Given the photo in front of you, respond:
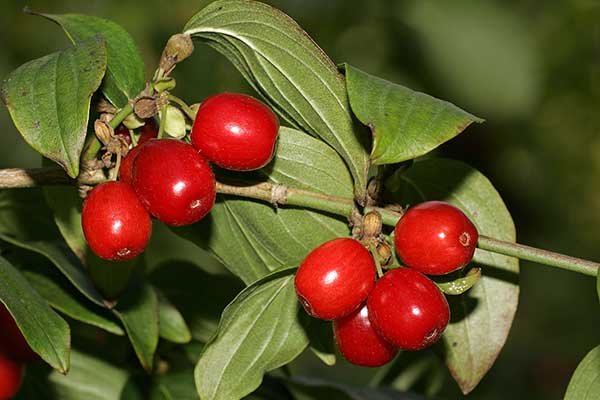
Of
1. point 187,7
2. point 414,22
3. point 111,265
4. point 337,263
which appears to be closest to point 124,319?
point 111,265

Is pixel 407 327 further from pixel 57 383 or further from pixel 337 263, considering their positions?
pixel 57 383

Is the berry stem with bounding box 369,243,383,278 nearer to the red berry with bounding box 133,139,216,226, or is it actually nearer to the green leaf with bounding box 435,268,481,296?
the green leaf with bounding box 435,268,481,296

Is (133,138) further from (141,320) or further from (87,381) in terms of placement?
(87,381)

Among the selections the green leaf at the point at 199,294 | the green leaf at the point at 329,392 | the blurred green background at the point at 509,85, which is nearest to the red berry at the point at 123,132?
the green leaf at the point at 199,294

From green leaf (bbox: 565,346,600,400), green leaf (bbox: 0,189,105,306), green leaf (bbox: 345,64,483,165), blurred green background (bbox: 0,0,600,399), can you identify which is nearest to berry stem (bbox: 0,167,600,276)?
green leaf (bbox: 565,346,600,400)

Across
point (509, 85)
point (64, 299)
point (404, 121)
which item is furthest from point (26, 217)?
point (509, 85)
